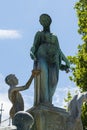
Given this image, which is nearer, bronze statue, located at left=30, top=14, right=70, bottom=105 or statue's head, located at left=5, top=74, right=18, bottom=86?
bronze statue, located at left=30, top=14, right=70, bottom=105

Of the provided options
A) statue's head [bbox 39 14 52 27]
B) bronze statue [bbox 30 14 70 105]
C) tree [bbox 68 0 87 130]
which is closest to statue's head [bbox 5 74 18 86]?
bronze statue [bbox 30 14 70 105]

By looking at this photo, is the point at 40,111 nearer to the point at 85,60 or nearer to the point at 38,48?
the point at 38,48

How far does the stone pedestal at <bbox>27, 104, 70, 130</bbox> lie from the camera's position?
9766 mm

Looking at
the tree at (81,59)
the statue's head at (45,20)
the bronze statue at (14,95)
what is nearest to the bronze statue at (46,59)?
the statue's head at (45,20)

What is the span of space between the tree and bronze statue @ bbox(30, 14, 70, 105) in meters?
9.52

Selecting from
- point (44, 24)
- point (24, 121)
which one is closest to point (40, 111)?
point (44, 24)

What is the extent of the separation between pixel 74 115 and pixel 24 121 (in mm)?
5184

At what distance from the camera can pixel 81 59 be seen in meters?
21.5

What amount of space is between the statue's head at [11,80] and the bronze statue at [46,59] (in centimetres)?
52

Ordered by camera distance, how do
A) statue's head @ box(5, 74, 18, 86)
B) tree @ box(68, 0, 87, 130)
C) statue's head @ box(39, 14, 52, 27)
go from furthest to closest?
tree @ box(68, 0, 87, 130) < statue's head @ box(39, 14, 52, 27) < statue's head @ box(5, 74, 18, 86)

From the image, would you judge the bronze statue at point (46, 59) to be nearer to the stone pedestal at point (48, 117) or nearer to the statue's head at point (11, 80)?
the stone pedestal at point (48, 117)

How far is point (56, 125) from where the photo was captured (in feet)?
32.4

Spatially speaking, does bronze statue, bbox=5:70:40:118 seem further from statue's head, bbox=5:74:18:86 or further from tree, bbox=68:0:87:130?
tree, bbox=68:0:87:130

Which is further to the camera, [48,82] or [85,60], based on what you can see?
[85,60]
